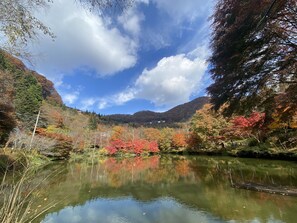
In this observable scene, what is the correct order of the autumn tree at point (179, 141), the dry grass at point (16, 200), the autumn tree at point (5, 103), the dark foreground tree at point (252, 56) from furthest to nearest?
the autumn tree at point (179, 141), the autumn tree at point (5, 103), the dark foreground tree at point (252, 56), the dry grass at point (16, 200)

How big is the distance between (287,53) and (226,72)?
5.80 feet

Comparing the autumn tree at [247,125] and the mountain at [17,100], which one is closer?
the mountain at [17,100]

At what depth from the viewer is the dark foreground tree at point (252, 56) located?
243 inches

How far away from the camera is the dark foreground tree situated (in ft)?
20.3

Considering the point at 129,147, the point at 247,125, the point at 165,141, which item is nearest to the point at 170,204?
the point at 247,125

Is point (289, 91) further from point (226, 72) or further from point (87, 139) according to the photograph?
point (87, 139)

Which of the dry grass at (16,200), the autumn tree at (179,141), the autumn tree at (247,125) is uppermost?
the autumn tree at (179,141)

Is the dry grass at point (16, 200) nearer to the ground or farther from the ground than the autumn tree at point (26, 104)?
nearer to the ground

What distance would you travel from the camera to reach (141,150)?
41031mm

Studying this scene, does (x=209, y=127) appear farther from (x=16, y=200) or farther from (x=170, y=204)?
(x=16, y=200)

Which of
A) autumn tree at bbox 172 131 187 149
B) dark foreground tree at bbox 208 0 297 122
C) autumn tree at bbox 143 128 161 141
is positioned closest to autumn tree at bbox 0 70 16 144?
dark foreground tree at bbox 208 0 297 122

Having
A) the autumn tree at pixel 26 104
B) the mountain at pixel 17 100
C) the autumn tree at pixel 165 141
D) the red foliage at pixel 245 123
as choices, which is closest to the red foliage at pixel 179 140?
the autumn tree at pixel 165 141

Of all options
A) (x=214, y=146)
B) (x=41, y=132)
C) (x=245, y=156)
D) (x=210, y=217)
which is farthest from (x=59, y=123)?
(x=210, y=217)

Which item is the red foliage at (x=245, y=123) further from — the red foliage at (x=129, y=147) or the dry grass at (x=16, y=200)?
the dry grass at (x=16, y=200)
